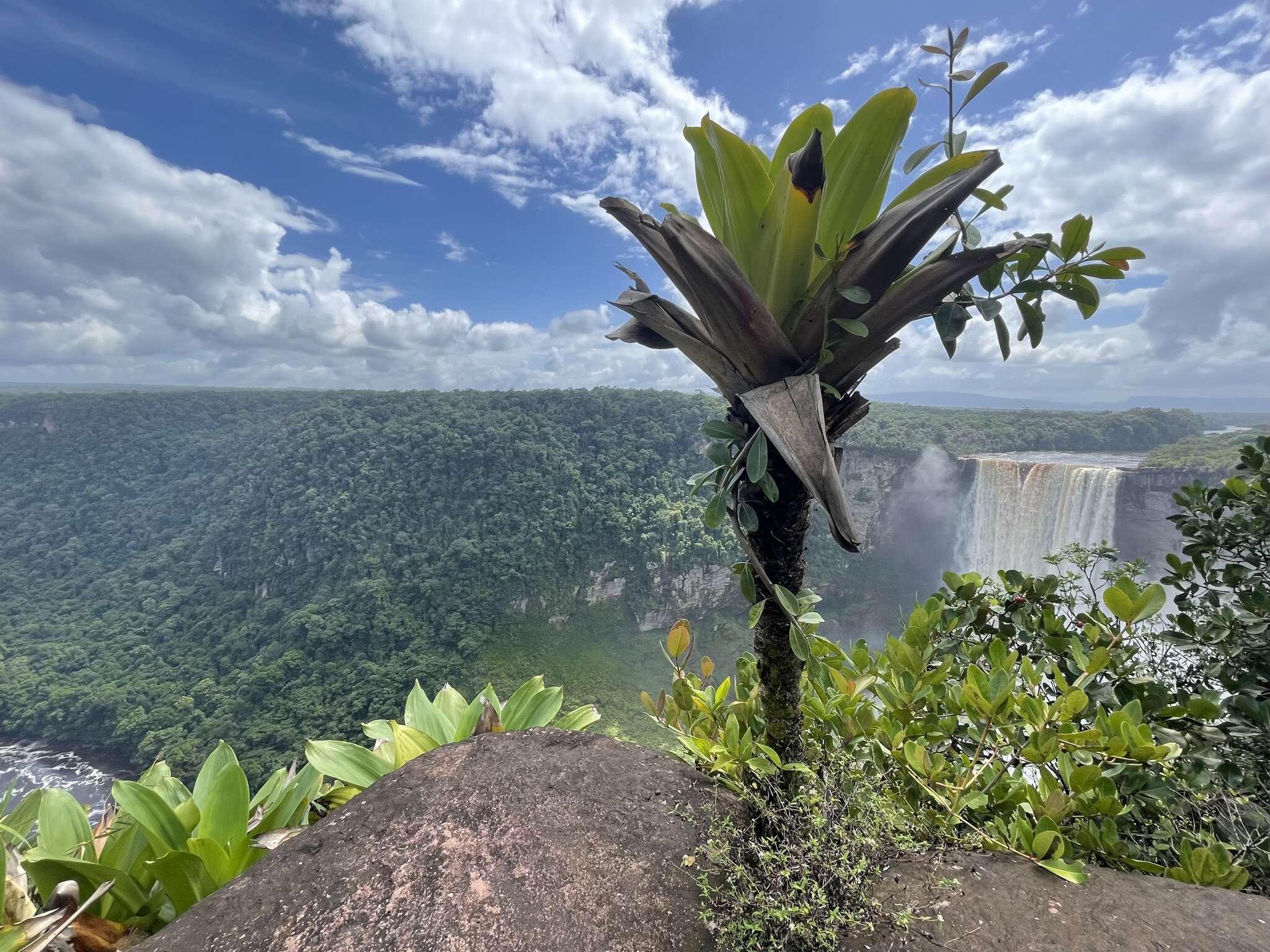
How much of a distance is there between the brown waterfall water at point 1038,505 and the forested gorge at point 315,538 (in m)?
5.52

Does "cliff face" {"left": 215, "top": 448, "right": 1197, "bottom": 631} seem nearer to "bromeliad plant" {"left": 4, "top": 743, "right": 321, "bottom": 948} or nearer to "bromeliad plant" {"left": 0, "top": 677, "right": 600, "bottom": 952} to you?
"bromeliad plant" {"left": 0, "top": 677, "right": 600, "bottom": 952}

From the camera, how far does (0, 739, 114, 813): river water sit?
88.6ft

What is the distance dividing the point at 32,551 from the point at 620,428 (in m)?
49.2

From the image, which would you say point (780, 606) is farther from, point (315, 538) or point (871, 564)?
point (315, 538)

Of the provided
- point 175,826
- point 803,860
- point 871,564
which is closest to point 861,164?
point 803,860

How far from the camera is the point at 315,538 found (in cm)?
3997

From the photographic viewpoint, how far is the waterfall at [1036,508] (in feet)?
48.9

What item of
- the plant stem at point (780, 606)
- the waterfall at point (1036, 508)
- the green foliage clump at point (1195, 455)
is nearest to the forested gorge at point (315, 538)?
the waterfall at point (1036, 508)

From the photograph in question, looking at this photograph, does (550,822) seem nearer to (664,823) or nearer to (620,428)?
(664,823)

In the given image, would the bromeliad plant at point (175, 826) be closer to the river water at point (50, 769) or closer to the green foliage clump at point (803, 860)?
the green foliage clump at point (803, 860)

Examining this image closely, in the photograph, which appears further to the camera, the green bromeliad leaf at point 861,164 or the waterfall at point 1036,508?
the waterfall at point 1036,508

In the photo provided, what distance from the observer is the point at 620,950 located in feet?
2.80

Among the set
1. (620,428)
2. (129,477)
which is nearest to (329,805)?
(620,428)

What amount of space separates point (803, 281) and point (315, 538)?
4608 cm
